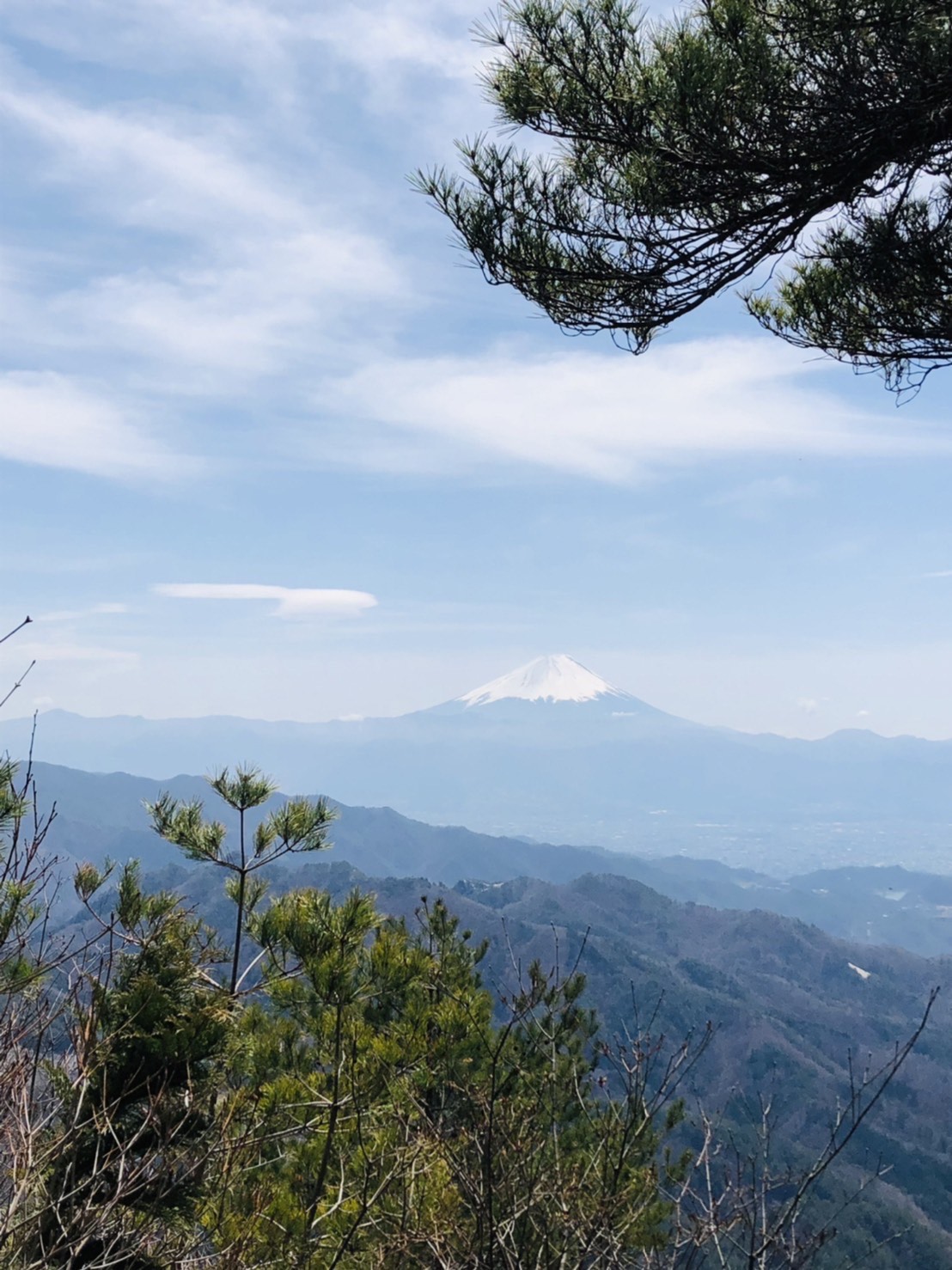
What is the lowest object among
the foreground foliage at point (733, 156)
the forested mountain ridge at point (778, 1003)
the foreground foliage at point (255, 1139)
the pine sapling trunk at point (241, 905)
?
the forested mountain ridge at point (778, 1003)

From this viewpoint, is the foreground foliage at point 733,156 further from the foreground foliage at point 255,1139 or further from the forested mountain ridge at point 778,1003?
the forested mountain ridge at point 778,1003

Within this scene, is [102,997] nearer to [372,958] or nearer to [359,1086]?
[359,1086]

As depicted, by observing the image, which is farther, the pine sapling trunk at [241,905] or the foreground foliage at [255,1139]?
the pine sapling trunk at [241,905]

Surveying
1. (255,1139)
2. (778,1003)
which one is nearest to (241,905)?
(255,1139)

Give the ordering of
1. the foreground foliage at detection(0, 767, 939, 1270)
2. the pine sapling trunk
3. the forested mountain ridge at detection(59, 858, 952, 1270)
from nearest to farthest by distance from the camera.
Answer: the foreground foliage at detection(0, 767, 939, 1270), the pine sapling trunk, the forested mountain ridge at detection(59, 858, 952, 1270)

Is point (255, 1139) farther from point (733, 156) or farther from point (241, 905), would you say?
point (733, 156)

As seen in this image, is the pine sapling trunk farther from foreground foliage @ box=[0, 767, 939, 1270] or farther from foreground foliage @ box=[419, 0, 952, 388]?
foreground foliage @ box=[419, 0, 952, 388]

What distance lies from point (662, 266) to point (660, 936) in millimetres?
195504

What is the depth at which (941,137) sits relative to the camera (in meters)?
5.06

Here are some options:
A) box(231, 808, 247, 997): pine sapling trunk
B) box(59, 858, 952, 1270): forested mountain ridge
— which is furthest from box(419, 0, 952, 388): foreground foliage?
box(59, 858, 952, 1270): forested mountain ridge

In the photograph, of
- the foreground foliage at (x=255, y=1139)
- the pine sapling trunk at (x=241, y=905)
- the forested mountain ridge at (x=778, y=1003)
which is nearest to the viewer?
the foreground foliage at (x=255, y=1139)

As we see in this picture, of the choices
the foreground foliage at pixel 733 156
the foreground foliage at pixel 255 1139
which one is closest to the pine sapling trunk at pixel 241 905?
the foreground foliage at pixel 255 1139

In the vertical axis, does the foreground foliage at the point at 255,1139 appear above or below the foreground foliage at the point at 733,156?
below

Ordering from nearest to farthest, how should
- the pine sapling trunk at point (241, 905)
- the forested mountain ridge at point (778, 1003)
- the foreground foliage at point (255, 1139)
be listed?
the foreground foliage at point (255, 1139) → the pine sapling trunk at point (241, 905) → the forested mountain ridge at point (778, 1003)
